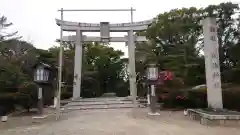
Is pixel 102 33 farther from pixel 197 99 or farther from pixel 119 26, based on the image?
pixel 197 99

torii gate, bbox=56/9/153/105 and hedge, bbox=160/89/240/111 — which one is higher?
torii gate, bbox=56/9/153/105

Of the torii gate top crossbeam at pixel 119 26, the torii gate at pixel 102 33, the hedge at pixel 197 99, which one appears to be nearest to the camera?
the hedge at pixel 197 99

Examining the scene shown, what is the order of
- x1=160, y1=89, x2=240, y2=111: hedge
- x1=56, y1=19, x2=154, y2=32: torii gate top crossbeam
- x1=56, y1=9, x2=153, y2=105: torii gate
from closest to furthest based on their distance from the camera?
1. x1=160, y1=89, x2=240, y2=111: hedge
2. x1=56, y1=9, x2=153, y2=105: torii gate
3. x1=56, y1=19, x2=154, y2=32: torii gate top crossbeam

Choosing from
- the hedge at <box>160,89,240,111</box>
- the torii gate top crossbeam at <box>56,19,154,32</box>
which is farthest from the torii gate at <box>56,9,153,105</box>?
the hedge at <box>160,89,240,111</box>

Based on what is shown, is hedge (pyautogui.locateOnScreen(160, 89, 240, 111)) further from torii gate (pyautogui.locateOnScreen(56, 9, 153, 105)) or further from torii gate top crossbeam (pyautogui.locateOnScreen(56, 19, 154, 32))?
torii gate top crossbeam (pyautogui.locateOnScreen(56, 19, 154, 32))

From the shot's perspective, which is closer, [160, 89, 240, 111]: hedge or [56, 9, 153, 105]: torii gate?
[160, 89, 240, 111]: hedge

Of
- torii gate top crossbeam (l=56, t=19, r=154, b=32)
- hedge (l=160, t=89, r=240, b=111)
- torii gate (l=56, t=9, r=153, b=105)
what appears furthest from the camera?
torii gate top crossbeam (l=56, t=19, r=154, b=32)

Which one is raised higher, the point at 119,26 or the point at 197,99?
the point at 119,26

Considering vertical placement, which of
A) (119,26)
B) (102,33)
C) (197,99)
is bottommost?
(197,99)

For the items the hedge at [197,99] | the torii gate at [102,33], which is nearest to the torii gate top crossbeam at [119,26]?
the torii gate at [102,33]

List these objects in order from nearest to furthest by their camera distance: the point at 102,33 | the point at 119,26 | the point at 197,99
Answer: the point at 197,99 → the point at 102,33 → the point at 119,26

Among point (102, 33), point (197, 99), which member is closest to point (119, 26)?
point (102, 33)

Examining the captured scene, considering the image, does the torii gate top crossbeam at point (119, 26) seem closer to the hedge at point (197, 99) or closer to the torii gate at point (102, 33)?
the torii gate at point (102, 33)

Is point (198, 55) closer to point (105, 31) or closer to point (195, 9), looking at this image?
point (195, 9)
